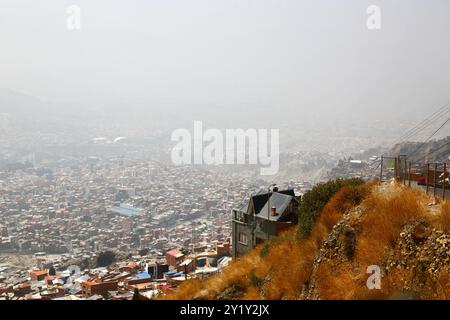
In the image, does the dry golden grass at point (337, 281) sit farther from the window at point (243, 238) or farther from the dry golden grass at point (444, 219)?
the window at point (243, 238)

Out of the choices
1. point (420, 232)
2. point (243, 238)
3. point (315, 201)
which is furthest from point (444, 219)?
point (243, 238)

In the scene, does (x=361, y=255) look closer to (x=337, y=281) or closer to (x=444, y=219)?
(x=337, y=281)

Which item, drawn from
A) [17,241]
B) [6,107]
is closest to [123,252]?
[17,241]

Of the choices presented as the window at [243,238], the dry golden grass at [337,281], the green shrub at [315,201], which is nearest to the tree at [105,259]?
the window at [243,238]

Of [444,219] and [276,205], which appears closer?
[444,219]

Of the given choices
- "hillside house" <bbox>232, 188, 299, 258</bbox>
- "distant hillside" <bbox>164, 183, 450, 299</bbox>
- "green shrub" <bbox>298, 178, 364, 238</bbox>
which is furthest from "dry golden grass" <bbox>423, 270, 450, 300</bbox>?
"hillside house" <bbox>232, 188, 299, 258</bbox>

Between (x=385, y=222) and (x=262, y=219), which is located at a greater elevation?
(x=385, y=222)

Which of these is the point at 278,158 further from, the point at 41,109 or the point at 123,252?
the point at 41,109

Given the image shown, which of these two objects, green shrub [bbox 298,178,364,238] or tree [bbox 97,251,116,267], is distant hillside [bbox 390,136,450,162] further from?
tree [bbox 97,251,116,267]
